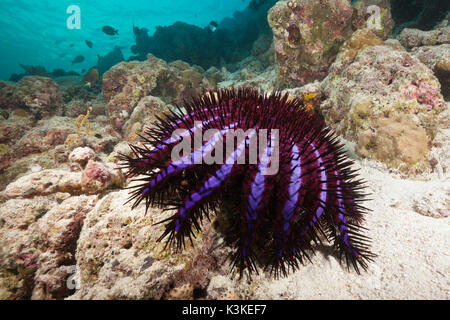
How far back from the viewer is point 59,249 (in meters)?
2.14

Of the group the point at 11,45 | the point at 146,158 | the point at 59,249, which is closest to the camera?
the point at 146,158

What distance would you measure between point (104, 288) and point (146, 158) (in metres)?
1.05

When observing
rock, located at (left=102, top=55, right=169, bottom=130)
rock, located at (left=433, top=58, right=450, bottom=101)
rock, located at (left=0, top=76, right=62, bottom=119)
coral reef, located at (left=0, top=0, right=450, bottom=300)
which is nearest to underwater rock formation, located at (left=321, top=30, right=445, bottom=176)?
coral reef, located at (left=0, top=0, right=450, bottom=300)

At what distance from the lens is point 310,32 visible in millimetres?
6324

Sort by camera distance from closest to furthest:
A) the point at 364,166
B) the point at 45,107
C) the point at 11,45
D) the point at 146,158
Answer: the point at 146,158 < the point at 364,166 < the point at 45,107 < the point at 11,45

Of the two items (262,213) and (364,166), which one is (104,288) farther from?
(364,166)

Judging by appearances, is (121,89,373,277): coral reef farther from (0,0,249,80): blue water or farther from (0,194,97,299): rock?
(0,0,249,80): blue water

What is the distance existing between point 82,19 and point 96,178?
7995 cm

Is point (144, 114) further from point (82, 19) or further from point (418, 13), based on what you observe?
point (82, 19)

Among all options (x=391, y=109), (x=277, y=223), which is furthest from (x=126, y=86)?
(x=277, y=223)

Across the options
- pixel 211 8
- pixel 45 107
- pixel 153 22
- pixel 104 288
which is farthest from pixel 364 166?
pixel 153 22

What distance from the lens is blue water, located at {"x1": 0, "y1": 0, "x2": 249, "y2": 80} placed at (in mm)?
48875

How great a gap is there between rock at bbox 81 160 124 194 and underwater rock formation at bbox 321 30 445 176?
11.7ft

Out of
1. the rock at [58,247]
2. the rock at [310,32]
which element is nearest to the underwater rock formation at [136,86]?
the rock at [310,32]
